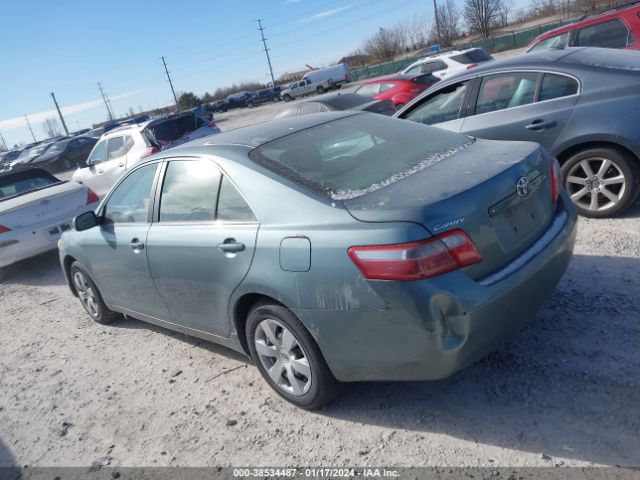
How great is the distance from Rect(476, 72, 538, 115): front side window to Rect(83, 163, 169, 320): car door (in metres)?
3.44

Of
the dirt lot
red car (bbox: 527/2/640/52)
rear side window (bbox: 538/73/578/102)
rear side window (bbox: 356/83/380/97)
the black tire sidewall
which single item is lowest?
the dirt lot

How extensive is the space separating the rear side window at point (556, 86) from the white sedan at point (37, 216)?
6436mm

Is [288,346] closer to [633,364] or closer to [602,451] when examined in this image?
[602,451]

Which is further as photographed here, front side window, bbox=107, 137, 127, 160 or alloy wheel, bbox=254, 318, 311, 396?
front side window, bbox=107, 137, 127, 160

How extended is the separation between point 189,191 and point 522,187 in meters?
2.14

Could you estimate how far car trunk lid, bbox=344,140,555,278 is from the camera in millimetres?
2521

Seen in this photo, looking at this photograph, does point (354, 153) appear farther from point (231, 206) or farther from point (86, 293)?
point (86, 293)

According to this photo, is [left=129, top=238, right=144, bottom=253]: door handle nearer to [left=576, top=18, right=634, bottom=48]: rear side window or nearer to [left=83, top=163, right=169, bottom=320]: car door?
[left=83, top=163, right=169, bottom=320]: car door

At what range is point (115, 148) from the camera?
11359 mm

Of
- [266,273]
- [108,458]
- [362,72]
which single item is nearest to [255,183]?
[266,273]

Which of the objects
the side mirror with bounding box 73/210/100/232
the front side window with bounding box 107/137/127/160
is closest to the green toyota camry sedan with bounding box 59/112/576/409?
the side mirror with bounding box 73/210/100/232

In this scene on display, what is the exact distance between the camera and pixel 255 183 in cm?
309

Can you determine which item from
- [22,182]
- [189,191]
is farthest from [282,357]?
[22,182]

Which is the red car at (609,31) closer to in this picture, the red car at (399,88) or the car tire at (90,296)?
the red car at (399,88)
